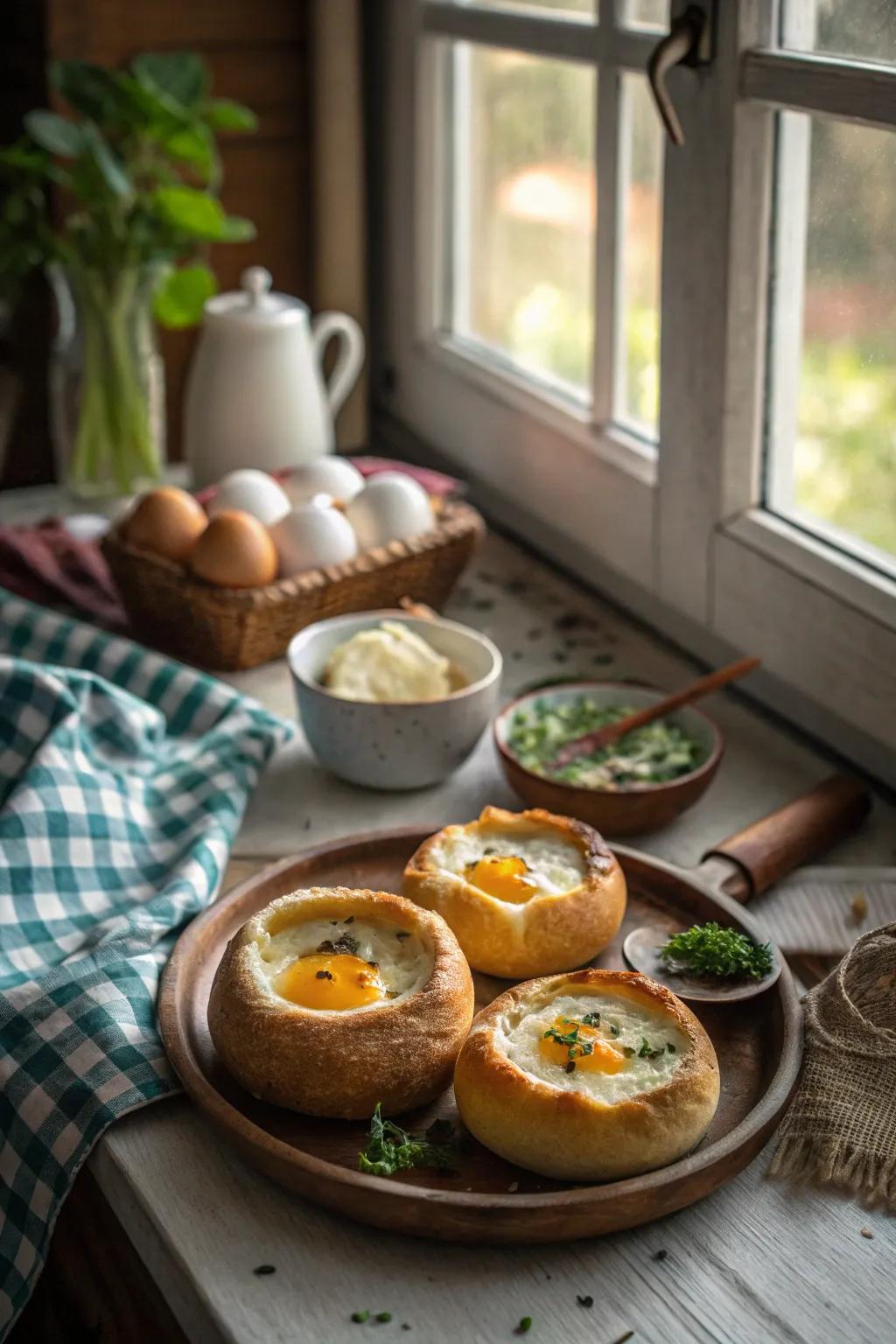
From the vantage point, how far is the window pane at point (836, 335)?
114 centimetres

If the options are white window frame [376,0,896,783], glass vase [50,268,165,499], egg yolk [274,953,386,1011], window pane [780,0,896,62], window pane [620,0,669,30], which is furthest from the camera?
glass vase [50,268,165,499]

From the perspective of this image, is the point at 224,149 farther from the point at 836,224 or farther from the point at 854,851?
the point at 854,851

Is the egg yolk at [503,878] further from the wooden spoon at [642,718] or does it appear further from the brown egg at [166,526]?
the brown egg at [166,526]

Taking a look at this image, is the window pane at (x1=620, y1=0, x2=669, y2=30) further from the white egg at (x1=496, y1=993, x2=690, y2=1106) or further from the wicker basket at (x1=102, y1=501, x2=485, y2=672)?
the white egg at (x1=496, y1=993, x2=690, y2=1106)

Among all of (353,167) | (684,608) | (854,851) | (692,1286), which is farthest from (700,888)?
(353,167)

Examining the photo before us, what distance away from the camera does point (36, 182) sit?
5.70ft

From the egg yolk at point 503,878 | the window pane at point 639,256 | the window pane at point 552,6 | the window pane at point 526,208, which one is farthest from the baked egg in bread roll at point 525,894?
the window pane at point 552,6

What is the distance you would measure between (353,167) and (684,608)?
2.53 feet

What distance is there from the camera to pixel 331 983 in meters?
0.87

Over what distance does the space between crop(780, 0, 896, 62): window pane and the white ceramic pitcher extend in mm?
636

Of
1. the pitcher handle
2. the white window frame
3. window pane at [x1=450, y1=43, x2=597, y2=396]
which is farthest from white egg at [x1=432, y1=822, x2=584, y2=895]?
the pitcher handle

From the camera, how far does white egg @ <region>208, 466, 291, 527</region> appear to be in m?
1.42

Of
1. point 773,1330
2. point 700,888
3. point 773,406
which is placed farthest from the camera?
point 773,406

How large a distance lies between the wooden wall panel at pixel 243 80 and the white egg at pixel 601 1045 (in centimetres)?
124
